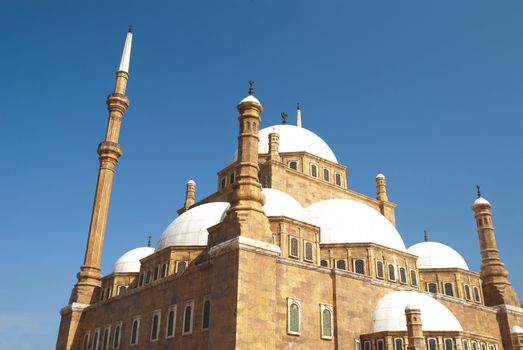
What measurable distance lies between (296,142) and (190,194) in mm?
7095

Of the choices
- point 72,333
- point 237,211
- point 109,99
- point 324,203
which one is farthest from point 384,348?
point 109,99

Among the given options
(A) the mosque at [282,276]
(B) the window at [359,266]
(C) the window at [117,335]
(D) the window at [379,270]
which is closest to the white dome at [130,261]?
(A) the mosque at [282,276]

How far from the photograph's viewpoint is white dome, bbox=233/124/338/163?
2942 centimetres

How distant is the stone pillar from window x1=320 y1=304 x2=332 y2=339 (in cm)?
256

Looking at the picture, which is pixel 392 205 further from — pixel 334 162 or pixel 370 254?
pixel 370 254

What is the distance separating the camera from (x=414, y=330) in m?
15.3

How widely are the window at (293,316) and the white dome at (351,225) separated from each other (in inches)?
239

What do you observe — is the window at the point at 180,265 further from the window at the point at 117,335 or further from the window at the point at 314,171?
the window at the point at 314,171

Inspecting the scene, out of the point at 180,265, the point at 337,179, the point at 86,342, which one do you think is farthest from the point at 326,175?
the point at 86,342

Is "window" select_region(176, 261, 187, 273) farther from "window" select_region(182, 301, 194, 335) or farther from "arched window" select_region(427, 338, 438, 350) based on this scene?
"arched window" select_region(427, 338, 438, 350)

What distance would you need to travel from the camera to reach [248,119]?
56.6 ft

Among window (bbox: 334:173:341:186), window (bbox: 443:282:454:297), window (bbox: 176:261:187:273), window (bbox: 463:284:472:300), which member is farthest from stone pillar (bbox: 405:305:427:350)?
window (bbox: 334:173:341:186)

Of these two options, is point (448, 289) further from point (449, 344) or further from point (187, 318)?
point (187, 318)

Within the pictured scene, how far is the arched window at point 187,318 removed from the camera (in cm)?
1633
